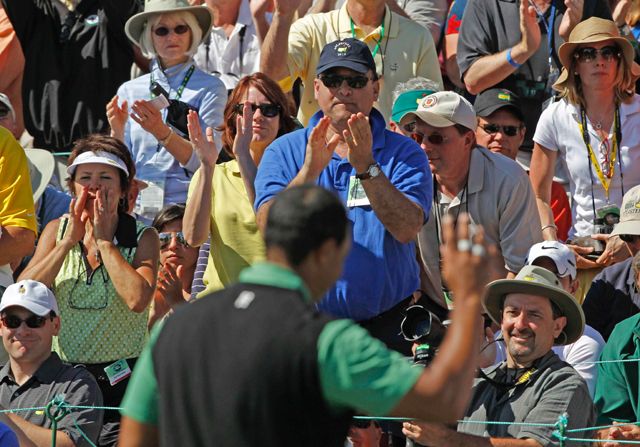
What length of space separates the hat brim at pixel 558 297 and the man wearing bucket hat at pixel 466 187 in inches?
45.1

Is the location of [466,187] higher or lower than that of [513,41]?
lower

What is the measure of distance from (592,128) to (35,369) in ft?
12.2

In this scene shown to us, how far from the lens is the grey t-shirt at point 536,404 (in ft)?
19.6

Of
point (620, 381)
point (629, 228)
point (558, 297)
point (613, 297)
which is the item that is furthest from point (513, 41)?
point (558, 297)

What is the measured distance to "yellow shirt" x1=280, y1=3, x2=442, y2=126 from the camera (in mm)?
9039

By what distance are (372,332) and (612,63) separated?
303 cm

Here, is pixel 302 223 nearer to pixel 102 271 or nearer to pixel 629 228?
pixel 102 271

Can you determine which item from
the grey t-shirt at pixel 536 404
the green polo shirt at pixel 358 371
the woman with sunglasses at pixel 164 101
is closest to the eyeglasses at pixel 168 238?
the woman with sunglasses at pixel 164 101

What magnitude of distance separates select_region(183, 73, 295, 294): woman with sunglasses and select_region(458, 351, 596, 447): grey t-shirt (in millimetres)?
1623

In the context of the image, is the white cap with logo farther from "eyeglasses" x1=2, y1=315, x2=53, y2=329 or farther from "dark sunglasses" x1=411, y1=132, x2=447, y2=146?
"eyeglasses" x1=2, y1=315, x2=53, y2=329

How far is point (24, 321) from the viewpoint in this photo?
7.02 meters

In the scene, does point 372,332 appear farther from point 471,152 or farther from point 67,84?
point 67,84

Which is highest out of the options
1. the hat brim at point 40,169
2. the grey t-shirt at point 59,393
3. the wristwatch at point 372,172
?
the wristwatch at point 372,172

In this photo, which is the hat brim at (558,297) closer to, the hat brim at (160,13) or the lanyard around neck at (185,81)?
the lanyard around neck at (185,81)
